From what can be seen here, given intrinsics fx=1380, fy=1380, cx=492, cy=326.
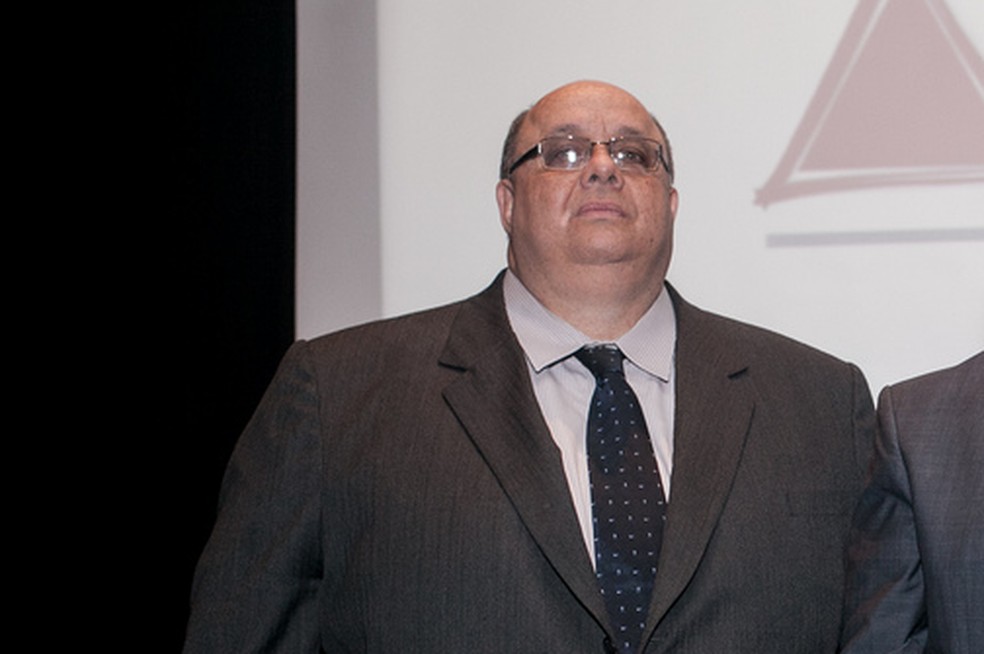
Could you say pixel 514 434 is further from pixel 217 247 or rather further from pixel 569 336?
pixel 217 247

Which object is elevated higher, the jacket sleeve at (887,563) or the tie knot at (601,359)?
the tie knot at (601,359)

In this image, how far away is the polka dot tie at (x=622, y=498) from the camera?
1.99 m

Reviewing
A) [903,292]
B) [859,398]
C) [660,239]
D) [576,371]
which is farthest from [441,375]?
[903,292]

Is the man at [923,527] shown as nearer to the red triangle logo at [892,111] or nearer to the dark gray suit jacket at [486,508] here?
the dark gray suit jacket at [486,508]

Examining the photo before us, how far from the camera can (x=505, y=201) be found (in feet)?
8.18

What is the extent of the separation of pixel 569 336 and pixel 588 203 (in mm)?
225

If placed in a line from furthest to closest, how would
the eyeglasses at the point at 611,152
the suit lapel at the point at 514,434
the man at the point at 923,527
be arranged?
the eyeglasses at the point at 611,152
the suit lapel at the point at 514,434
the man at the point at 923,527

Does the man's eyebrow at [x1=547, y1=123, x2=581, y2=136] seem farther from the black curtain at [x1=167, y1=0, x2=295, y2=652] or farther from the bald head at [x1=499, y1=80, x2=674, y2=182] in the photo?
the black curtain at [x1=167, y1=0, x2=295, y2=652]

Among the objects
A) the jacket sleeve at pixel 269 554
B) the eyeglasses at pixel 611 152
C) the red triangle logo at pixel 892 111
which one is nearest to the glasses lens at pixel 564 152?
the eyeglasses at pixel 611 152

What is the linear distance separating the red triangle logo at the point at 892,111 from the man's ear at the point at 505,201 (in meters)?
0.48

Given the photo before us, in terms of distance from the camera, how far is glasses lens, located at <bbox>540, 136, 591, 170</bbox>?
2350 mm

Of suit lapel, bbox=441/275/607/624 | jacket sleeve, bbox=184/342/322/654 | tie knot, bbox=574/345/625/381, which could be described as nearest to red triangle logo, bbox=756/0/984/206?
tie knot, bbox=574/345/625/381

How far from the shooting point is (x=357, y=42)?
2.86 meters

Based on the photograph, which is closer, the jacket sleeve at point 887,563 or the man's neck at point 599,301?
the jacket sleeve at point 887,563
